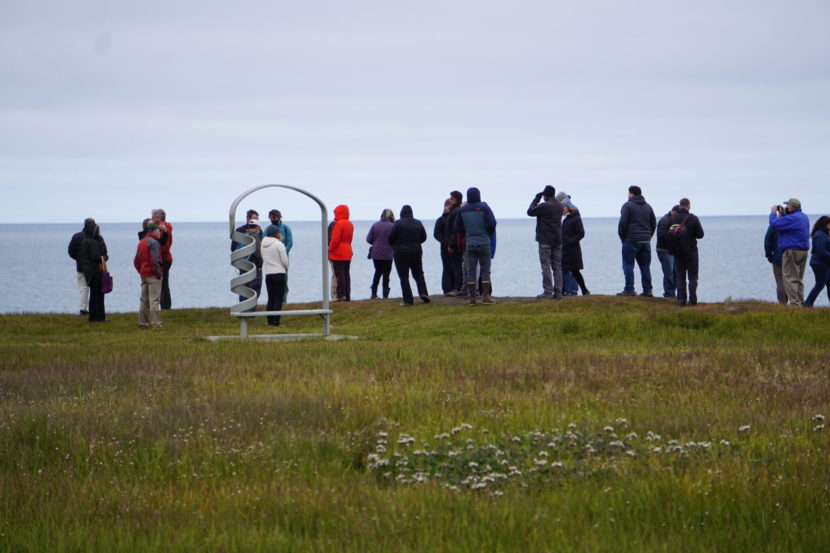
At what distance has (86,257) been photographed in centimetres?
2522

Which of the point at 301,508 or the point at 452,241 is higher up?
the point at 452,241

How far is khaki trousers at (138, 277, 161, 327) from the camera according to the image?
963 inches

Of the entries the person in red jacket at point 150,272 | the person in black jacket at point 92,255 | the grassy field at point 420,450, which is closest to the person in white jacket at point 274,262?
the person in red jacket at point 150,272

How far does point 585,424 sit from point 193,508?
3.95 meters

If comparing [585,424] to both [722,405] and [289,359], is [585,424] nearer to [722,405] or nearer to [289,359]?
[722,405]

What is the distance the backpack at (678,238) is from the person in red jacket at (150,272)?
11.5m

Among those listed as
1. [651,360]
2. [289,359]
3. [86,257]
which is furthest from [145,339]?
[651,360]

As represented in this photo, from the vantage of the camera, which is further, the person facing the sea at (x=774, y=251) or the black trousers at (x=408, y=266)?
the black trousers at (x=408, y=266)

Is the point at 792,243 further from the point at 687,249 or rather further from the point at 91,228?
the point at 91,228

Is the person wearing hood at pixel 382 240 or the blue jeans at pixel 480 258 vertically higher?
the person wearing hood at pixel 382 240

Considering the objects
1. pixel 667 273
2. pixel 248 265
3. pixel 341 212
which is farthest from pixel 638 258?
pixel 248 265

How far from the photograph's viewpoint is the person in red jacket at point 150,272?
23.8 m

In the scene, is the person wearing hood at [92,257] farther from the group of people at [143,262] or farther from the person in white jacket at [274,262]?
A: the person in white jacket at [274,262]

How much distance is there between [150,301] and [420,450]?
55.8 ft
